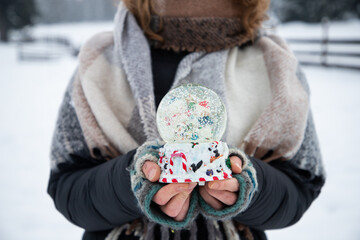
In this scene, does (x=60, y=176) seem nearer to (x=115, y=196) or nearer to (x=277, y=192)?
(x=115, y=196)

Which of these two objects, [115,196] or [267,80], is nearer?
[115,196]

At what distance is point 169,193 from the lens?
78 centimetres

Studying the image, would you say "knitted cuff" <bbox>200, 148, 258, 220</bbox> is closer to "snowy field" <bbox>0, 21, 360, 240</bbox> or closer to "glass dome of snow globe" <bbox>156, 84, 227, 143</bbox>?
"glass dome of snow globe" <bbox>156, 84, 227, 143</bbox>

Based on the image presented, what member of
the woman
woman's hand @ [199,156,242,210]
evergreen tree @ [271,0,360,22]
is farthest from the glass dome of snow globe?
evergreen tree @ [271,0,360,22]

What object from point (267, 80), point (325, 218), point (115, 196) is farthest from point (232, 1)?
point (325, 218)

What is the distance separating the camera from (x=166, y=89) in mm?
1278

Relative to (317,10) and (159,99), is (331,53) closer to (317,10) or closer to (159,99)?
(159,99)

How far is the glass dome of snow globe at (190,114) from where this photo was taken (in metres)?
0.85

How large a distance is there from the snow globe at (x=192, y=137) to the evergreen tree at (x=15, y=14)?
30.7m

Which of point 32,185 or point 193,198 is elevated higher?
point 193,198

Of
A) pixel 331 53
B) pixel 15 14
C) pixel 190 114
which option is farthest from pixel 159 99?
pixel 15 14

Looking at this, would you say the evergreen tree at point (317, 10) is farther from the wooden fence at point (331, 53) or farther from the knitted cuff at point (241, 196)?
the knitted cuff at point (241, 196)

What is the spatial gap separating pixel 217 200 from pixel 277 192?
310 mm

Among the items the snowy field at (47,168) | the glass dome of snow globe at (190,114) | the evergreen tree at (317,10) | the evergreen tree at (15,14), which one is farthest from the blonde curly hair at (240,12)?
the evergreen tree at (15,14)
